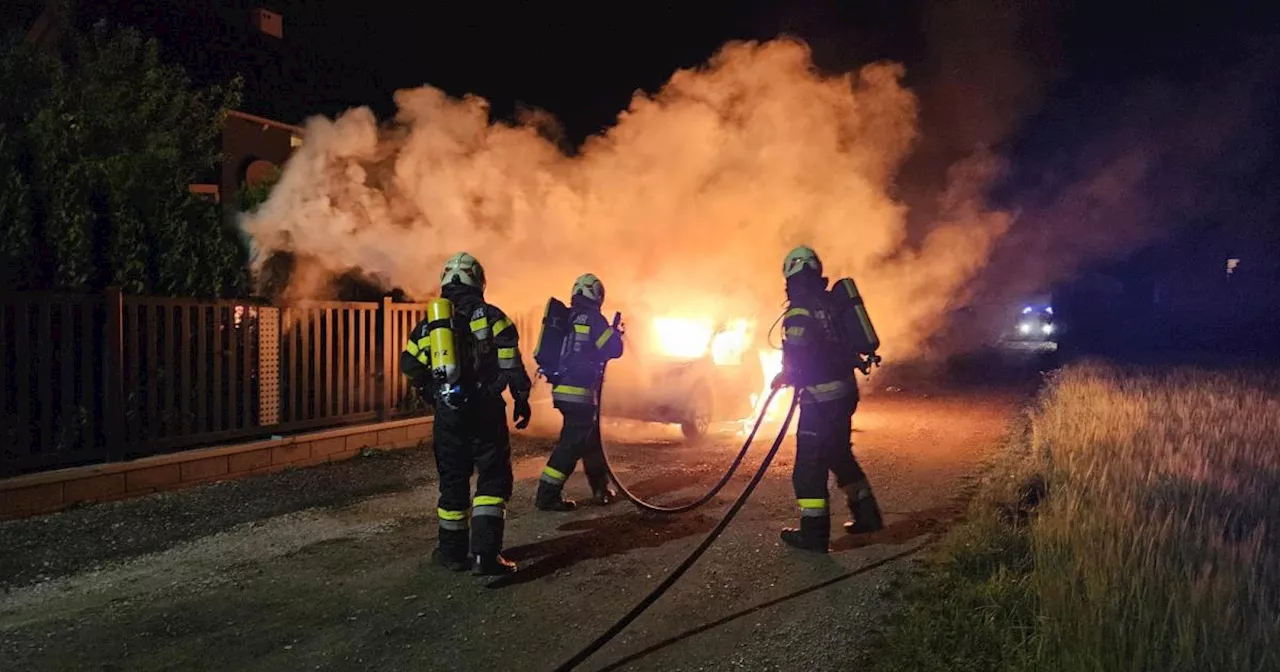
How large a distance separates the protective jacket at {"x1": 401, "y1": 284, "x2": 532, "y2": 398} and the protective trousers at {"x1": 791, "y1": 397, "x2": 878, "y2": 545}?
195cm

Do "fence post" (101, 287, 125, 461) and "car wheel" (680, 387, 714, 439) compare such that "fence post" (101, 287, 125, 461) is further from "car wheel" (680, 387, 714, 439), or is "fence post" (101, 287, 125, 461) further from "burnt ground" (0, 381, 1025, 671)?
"car wheel" (680, 387, 714, 439)

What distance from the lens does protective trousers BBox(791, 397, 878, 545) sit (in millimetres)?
5695

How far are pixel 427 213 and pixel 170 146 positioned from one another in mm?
2586

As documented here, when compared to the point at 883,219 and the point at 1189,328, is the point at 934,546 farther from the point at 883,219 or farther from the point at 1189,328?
the point at 1189,328

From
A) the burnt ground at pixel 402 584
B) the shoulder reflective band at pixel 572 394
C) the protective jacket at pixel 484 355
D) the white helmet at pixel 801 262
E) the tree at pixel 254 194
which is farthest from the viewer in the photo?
the tree at pixel 254 194

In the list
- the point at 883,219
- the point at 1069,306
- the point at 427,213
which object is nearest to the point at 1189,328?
the point at 1069,306

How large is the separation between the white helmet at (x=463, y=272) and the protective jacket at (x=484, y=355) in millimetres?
191

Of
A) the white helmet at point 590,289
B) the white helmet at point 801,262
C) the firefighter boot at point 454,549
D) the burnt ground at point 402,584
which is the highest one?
the white helmet at point 801,262

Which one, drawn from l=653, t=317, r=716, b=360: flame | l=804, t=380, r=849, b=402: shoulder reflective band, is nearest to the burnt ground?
l=804, t=380, r=849, b=402: shoulder reflective band

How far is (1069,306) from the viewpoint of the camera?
1553 inches

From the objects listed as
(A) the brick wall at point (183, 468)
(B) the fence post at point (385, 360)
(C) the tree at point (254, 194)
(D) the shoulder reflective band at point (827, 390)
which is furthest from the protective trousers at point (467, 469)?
(C) the tree at point (254, 194)

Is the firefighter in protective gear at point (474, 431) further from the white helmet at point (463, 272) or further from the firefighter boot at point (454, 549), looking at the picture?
the white helmet at point (463, 272)

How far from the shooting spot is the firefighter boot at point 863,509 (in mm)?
6102

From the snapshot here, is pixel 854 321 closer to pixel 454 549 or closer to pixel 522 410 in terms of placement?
pixel 522 410
